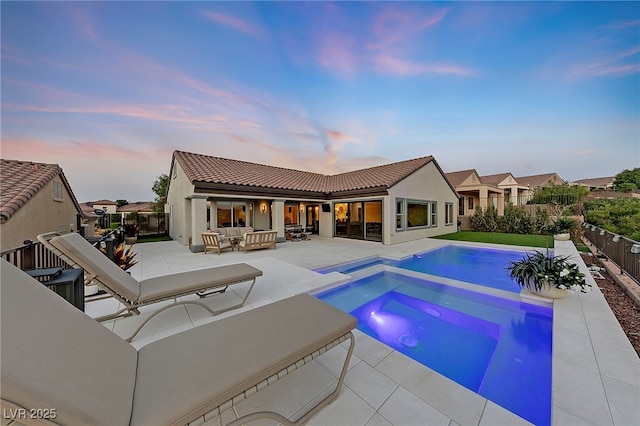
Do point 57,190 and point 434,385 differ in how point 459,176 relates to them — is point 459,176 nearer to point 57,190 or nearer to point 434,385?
point 434,385

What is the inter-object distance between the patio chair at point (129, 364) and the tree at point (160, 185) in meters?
34.9

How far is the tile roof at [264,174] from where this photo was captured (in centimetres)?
1168

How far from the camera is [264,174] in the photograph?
14.9m

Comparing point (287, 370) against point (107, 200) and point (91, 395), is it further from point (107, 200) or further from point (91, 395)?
point (107, 200)

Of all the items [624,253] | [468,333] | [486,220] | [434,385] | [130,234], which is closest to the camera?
[434,385]

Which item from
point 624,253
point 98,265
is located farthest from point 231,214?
point 624,253

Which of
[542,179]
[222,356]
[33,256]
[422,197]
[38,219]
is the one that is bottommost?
[222,356]

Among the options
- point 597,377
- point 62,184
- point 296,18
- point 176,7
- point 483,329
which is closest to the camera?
point 597,377

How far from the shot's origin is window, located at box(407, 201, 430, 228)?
544 inches

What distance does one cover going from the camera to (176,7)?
280 inches

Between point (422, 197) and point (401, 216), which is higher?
point (422, 197)

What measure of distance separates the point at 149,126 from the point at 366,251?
12.6 m

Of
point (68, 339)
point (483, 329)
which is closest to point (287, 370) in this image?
point (68, 339)

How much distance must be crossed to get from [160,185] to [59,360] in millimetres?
36154
